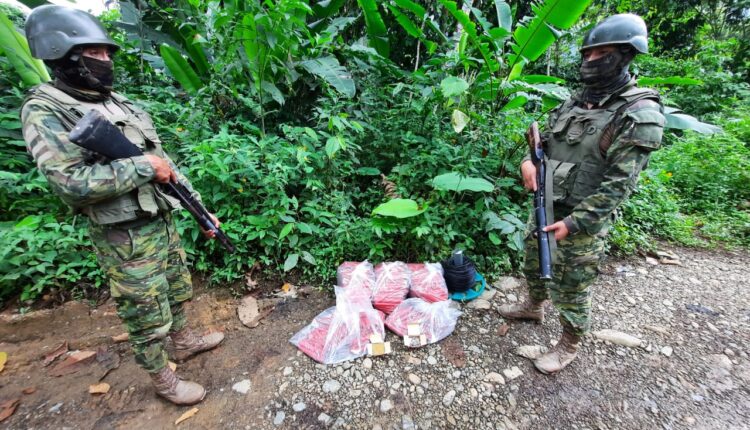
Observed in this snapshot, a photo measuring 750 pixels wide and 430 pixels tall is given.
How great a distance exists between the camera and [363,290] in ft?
8.13

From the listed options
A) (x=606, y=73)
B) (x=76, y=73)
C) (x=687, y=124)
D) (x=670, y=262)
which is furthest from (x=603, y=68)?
(x=670, y=262)

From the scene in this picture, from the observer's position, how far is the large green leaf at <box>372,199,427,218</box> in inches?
101

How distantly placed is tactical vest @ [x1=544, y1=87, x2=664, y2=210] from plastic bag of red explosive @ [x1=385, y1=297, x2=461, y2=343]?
1.08m

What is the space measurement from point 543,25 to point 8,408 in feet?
15.2

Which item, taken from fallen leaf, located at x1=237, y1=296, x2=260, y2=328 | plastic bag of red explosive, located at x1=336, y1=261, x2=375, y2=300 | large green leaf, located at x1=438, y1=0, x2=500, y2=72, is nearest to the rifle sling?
large green leaf, located at x1=438, y1=0, x2=500, y2=72

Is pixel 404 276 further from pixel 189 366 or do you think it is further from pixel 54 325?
pixel 54 325

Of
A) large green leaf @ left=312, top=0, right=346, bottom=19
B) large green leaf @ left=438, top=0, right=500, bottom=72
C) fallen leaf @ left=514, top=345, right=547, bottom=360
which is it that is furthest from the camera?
large green leaf @ left=312, top=0, right=346, bottom=19

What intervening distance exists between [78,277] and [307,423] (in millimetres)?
2205

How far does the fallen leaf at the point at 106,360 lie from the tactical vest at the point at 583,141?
3152 mm

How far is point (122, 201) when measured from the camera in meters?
1.54

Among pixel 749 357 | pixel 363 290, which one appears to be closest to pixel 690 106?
pixel 749 357

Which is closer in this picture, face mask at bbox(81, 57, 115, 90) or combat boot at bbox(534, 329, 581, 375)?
face mask at bbox(81, 57, 115, 90)

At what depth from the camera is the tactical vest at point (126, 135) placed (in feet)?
4.58

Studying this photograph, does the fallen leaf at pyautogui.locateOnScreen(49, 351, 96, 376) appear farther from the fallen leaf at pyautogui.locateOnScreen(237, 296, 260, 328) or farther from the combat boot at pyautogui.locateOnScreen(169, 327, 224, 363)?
the fallen leaf at pyautogui.locateOnScreen(237, 296, 260, 328)
